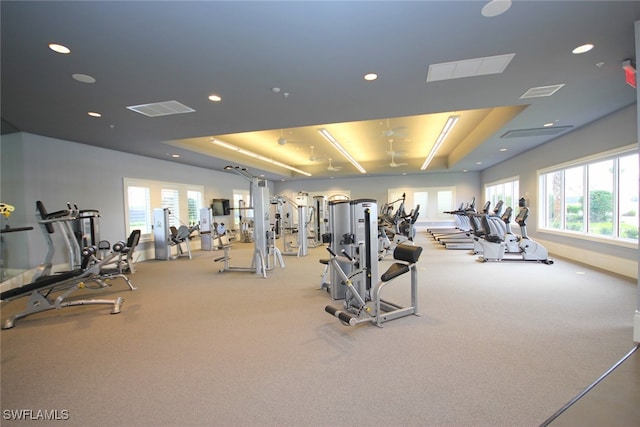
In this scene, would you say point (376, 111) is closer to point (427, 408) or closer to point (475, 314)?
point (475, 314)

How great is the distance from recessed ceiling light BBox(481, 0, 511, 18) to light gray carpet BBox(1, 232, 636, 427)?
2.84m

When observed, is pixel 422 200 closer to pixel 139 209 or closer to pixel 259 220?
pixel 259 220

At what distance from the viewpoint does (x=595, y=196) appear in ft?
19.5

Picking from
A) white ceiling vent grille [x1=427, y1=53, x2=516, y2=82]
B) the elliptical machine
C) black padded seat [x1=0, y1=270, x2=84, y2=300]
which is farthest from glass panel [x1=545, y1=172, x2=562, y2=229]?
black padded seat [x1=0, y1=270, x2=84, y2=300]

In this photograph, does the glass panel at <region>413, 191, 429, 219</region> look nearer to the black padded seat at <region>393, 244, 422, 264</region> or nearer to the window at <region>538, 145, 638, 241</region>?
the window at <region>538, 145, 638, 241</region>

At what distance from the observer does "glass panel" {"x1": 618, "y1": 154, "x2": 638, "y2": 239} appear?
16.2 ft

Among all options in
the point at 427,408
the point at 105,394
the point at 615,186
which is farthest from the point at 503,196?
the point at 105,394

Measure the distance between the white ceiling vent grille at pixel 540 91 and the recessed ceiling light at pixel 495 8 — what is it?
216 cm

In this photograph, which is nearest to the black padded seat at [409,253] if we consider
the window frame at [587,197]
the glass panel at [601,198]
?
the window frame at [587,197]

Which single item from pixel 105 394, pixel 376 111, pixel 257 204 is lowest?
pixel 105 394

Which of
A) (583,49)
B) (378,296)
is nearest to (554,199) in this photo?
(583,49)

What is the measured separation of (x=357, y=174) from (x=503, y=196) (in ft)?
19.6

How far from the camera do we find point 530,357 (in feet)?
8.15

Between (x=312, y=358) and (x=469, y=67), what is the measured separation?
11.3 ft
